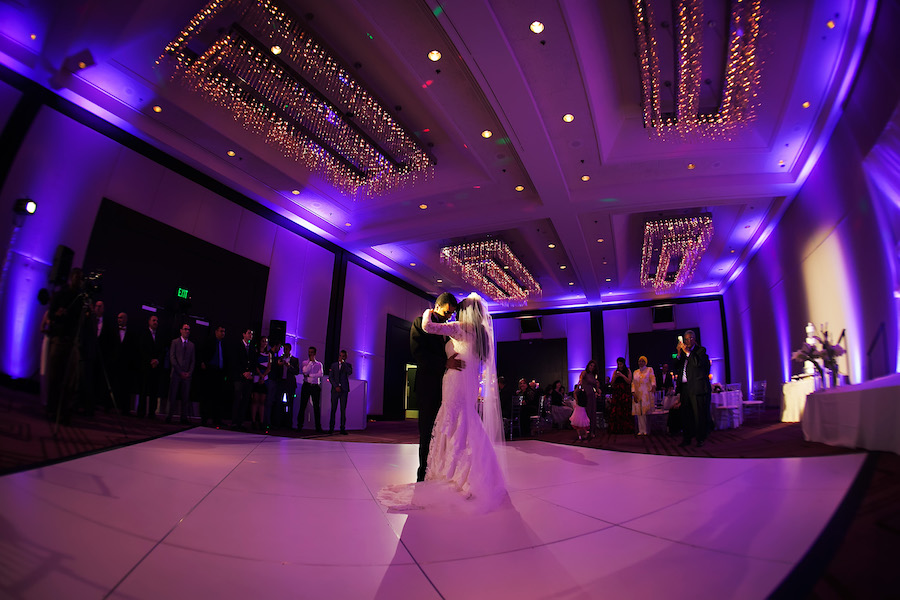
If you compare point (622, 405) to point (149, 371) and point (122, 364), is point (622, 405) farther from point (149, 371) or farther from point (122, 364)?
point (122, 364)

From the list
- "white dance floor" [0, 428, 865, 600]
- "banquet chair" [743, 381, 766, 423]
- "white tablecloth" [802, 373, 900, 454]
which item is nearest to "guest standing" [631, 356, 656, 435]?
"white tablecloth" [802, 373, 900, 454]

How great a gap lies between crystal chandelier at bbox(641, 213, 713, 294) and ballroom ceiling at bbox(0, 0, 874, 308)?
34 cm

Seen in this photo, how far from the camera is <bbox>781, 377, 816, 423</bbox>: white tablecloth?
734 centimetres

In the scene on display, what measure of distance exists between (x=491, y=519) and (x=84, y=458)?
2.88 metres

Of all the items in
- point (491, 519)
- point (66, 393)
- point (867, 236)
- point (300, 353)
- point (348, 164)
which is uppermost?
point (348, 164)

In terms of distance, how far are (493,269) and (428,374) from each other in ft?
30.1

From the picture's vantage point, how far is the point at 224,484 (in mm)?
2680

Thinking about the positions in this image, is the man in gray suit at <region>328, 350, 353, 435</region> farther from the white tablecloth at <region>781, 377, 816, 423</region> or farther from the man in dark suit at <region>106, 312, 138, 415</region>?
the white tablecloth at <region>781, 377, 816, 423</region>

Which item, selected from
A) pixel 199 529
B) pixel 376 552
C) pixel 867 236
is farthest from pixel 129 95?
pixel 867 236

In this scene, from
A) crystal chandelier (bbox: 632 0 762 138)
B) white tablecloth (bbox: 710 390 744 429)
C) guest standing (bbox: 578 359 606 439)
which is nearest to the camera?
crystal chandelier (bbox: 632 0 762 138)

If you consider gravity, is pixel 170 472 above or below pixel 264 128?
below

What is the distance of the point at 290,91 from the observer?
238 inches

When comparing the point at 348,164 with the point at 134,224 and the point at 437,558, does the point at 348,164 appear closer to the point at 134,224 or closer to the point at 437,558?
the point at 134,224

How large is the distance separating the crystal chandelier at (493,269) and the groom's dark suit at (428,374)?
26.3 ft
